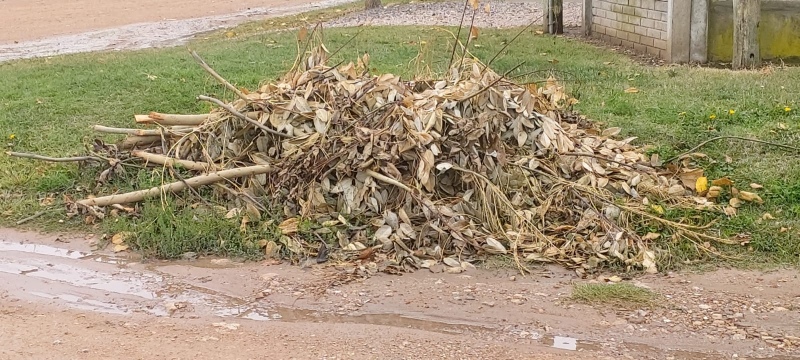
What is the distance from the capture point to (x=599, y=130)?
6.92m

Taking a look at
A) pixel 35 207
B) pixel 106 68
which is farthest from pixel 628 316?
pixel 106 68

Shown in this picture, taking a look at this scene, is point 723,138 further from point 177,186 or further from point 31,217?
point 31,217

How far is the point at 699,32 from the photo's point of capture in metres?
9.84

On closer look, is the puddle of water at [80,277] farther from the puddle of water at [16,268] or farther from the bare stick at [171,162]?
the bare stick at [171,162]

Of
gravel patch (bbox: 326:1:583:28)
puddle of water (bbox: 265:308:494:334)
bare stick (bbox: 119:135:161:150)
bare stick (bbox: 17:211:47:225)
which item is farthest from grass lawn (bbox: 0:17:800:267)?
gravel patch (bbox: 326:1:583:28)

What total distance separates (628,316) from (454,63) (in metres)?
2.93

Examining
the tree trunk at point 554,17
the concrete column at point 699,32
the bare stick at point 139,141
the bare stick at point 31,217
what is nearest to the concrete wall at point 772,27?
the concrete column at point 699,32

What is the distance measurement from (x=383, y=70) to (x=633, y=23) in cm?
371

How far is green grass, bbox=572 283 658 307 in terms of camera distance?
4.61 m

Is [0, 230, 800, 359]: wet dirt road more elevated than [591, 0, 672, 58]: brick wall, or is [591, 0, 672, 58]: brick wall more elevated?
[591, 0, 672, 58]: brick wall

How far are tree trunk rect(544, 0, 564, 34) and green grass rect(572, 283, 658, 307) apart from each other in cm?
871

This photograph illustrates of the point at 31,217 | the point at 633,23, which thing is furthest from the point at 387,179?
the point at 633,23

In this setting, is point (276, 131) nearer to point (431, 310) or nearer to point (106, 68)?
point (431, 310)

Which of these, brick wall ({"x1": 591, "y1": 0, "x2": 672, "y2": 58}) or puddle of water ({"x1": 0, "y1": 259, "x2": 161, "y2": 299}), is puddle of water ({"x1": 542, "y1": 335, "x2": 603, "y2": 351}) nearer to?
puddle of water ({"x1": 0, "y1": 259, "x2": 161, "y2": 299})
